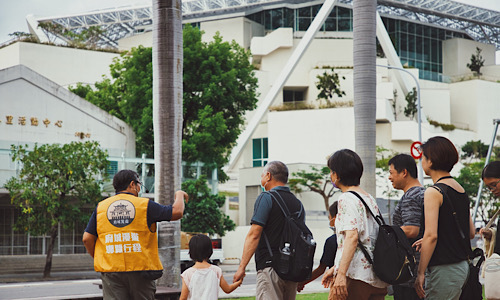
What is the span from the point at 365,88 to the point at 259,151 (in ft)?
127

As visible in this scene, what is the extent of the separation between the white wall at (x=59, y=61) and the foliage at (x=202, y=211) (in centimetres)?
2231

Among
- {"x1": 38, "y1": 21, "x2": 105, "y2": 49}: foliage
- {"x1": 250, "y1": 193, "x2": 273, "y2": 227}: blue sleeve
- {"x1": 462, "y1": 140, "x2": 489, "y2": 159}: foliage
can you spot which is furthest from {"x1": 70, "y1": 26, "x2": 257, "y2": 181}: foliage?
{"x1": 250, "y1": 193, "x2": 273, "y2": 227}: blue sleeve

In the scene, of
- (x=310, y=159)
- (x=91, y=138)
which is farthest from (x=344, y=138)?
(x=91, y=138)

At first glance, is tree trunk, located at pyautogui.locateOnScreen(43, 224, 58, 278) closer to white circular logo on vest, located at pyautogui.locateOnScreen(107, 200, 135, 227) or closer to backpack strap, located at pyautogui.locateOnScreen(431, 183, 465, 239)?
white circular logo on vest, located at pyautogui.locateOnScreen(107, 200, 135, 227)

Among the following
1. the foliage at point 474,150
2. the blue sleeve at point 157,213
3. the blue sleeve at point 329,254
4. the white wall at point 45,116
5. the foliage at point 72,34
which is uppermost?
the foliage at point 72,34

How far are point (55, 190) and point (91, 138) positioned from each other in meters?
7.00

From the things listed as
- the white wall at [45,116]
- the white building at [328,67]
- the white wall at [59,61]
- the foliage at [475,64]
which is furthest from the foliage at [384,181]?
the foliage at [475,64]

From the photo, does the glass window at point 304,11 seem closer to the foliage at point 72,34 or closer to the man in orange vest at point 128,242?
the foliage at point 72,34

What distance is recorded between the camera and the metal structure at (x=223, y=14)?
6209cm

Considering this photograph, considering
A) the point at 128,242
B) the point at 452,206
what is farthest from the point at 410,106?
the point at 452,206

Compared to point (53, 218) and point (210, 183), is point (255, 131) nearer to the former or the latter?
point (210, 183)

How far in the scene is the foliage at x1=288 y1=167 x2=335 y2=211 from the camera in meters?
39.2

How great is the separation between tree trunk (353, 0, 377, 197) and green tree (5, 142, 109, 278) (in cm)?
1551

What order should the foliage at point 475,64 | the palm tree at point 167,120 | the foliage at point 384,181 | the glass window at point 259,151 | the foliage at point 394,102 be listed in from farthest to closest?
the foliage at point 475,64 → the foliage at point 394,102 → the glass window at point 259,151 → the foliage at point 384,181 → the palm tree at point 167,120
